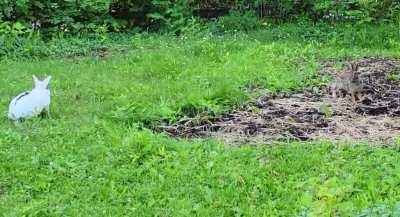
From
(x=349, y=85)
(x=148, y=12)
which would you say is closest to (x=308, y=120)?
(x=349, y=85)

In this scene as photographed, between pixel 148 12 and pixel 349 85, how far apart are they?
16.1ft

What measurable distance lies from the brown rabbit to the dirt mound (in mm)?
73

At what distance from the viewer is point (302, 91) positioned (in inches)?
247

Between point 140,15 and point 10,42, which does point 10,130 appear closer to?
point 10,42

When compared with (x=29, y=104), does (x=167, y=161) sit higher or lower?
lower

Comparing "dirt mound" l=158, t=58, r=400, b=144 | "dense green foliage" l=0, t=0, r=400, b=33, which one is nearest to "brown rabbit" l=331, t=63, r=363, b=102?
"dirt mound" l=158, t=58, r=400, b=144

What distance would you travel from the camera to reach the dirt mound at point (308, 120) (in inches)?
199

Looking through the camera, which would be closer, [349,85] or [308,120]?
[308,120]

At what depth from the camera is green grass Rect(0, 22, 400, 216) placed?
3.94m

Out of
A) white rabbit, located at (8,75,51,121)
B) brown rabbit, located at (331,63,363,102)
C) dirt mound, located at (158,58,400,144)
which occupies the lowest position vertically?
dirt mound, located at (158,58,400,144)

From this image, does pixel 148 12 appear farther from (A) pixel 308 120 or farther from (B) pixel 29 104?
(A) pixel 308 120

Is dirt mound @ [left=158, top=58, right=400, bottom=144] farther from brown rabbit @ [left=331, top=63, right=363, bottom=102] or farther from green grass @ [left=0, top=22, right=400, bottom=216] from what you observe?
green grass @ [left=0, top=22, right=400, bottom=216]

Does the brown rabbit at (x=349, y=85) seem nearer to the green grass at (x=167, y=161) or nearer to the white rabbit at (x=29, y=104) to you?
the green grass at (x=167, y=161)

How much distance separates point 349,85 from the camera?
237 inches
